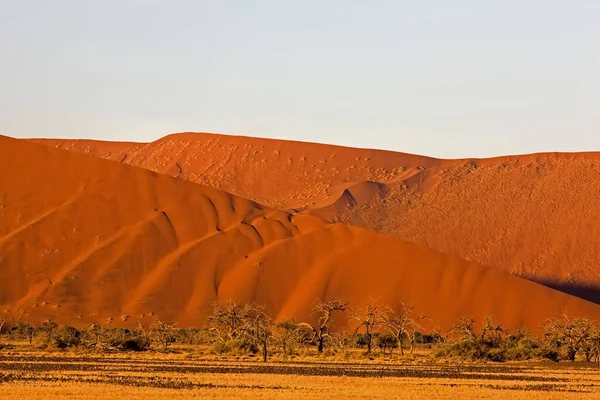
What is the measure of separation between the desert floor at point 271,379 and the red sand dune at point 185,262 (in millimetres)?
44825

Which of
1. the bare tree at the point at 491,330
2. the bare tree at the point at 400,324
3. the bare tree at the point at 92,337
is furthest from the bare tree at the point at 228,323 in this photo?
the bare tree at the point at 491,330

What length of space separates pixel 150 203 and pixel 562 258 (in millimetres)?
60088

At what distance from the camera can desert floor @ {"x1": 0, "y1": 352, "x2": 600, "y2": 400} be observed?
37594 mm

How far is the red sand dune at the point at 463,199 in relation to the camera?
15325 centimetres

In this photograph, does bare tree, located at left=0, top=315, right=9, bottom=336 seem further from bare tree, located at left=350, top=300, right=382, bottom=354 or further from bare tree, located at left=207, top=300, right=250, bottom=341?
bare tree, located at left=350, top=300, right=382, bottom=354

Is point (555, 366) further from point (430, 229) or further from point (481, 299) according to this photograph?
point (430, 229)

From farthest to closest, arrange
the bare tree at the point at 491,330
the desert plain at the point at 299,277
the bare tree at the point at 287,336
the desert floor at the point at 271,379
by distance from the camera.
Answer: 1. the bare tree at the point at 491,330
2. the bare tree at the point at 287,336
3. the desert plain at the point at 299,277
4. the desert floor at the point at 271,379

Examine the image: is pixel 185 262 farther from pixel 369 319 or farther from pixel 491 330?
pixel 491 330

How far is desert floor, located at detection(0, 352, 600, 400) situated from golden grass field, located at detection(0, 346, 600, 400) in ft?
0.12

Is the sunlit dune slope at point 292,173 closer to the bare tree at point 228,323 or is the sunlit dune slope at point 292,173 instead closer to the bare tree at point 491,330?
the bare tree at point 491,330

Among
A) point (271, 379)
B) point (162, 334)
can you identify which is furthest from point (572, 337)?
point (271, 379)

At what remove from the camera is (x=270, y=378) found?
1807 inches

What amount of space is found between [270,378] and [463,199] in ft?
414

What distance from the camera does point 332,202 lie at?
171 m
